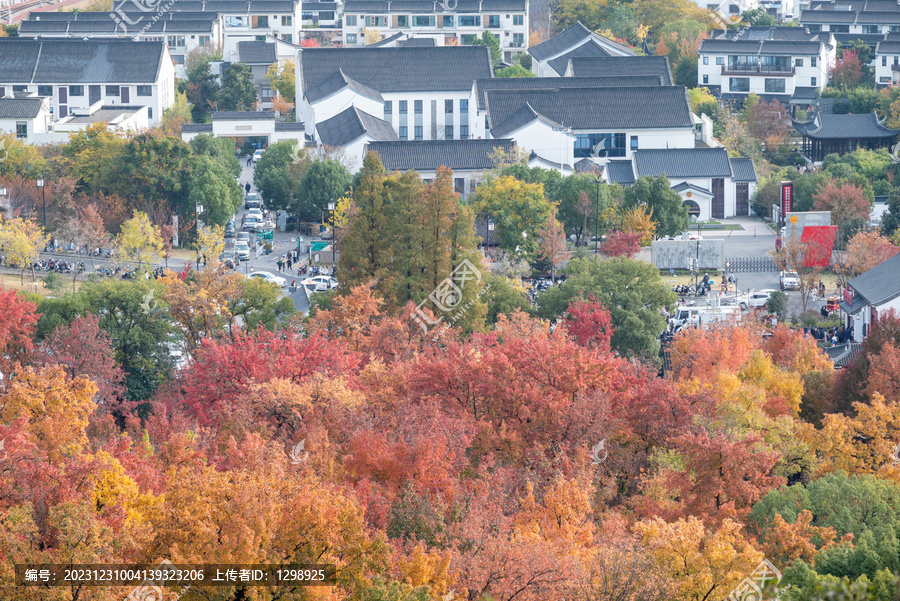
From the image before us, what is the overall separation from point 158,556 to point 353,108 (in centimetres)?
5074

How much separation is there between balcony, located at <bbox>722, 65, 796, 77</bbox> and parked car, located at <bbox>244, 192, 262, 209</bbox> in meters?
30.3

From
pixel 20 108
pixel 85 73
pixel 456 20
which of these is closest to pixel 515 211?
pixel 20 108

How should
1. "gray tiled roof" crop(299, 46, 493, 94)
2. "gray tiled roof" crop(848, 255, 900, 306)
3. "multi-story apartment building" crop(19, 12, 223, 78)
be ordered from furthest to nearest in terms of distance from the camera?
"multi-story apartment building" crop(19, 12, 223, 78), "gray tiled roof" crop(299, 46, 493, 94), "gray tiled roof" crop(848, 255, 900, 306)

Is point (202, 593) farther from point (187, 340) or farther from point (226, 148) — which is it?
point (226, 148)

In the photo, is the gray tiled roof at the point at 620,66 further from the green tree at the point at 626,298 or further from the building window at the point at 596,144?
the green tree at the point at 626,298

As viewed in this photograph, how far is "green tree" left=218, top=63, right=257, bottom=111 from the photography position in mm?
79188

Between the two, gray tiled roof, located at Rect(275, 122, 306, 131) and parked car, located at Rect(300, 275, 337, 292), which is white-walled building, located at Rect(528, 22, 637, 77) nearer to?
gray tiled roof, located at Rect(275, 122, 306, 131)

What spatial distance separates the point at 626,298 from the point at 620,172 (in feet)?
71.4

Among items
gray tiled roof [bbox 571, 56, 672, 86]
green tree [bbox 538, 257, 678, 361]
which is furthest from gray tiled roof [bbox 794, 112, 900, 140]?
green tree [bbox 538, 257, 678, 361]

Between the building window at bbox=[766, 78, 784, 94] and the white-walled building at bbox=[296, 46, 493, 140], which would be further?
the building window at bbox=[766, 78, 784, 94]

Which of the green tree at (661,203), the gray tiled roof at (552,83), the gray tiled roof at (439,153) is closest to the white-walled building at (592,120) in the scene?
the gray tiled roof at (552,83)

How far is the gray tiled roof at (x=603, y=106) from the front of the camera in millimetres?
66125

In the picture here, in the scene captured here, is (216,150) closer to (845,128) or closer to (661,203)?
(661,203)

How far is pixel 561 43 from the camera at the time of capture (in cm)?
8306
